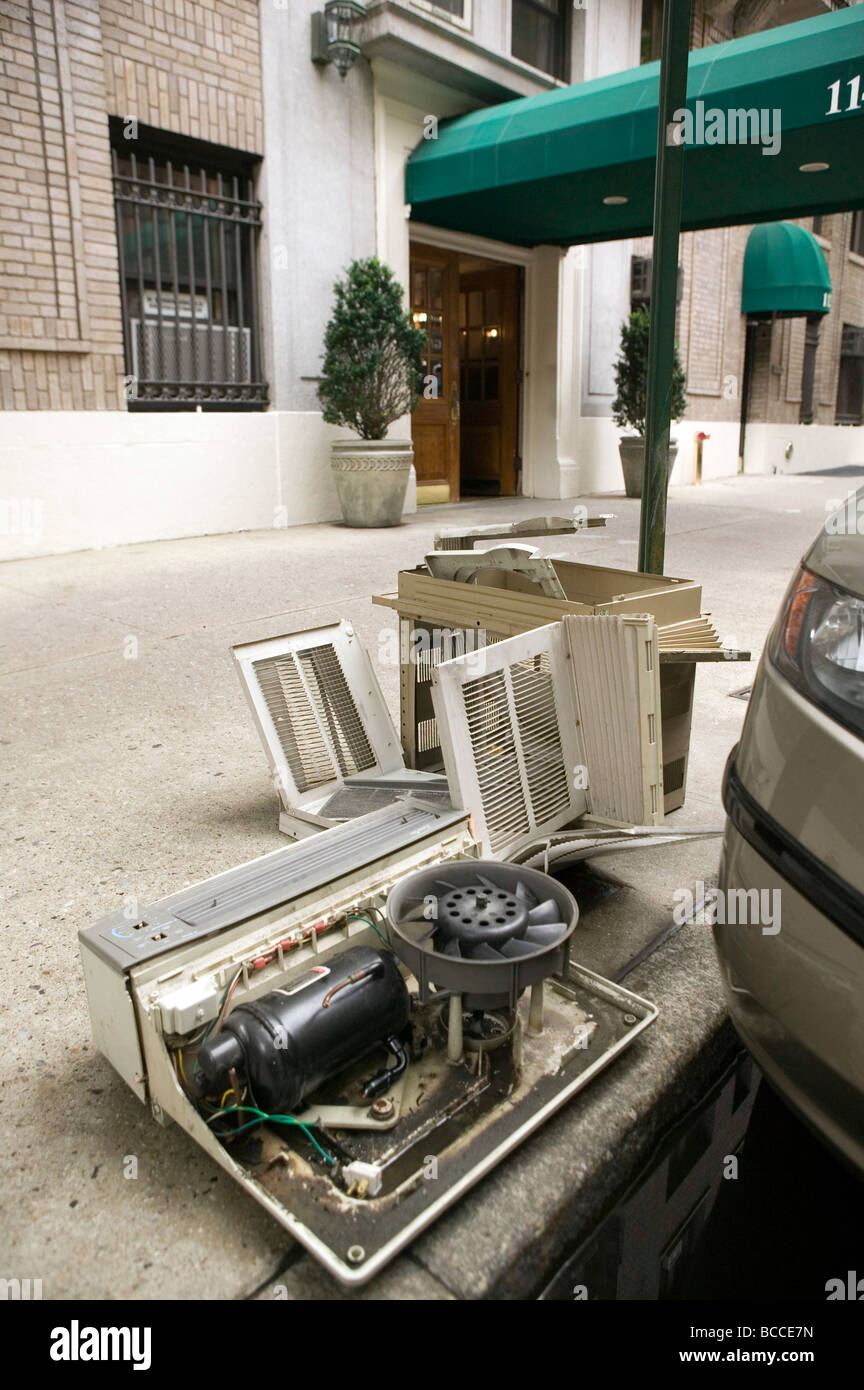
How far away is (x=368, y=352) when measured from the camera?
8.63 m

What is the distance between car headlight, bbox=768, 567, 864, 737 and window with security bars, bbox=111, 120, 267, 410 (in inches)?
293

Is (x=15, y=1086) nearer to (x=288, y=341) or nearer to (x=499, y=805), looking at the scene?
(x=499, y=805)

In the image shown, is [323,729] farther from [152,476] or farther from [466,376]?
[466,376]

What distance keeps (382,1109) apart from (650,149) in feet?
28.3

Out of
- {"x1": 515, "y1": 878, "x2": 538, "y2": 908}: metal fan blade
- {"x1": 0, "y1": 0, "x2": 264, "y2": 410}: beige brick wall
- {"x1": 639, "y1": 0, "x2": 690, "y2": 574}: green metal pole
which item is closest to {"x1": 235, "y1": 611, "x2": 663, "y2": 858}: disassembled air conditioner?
{"x1": 515, "y1": 878, "x2": 538, "y2": 908}: metal fan blade

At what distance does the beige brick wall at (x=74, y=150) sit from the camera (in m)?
6.75

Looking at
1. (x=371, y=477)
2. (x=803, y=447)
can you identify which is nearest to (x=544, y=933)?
(x=371, y=477)

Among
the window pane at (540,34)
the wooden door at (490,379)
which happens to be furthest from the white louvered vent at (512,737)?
the window pane at (540,34)

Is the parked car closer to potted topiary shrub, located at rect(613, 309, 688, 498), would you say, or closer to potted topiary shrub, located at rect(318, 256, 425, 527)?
potted topiary shrub, located at rect(318, 256, 425, 527)

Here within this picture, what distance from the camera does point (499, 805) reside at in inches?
90.5

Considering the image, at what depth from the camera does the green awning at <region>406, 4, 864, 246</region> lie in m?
7.34

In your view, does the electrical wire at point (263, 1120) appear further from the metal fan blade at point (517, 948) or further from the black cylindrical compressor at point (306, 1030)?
the metal fan blade at point (517, 948)
